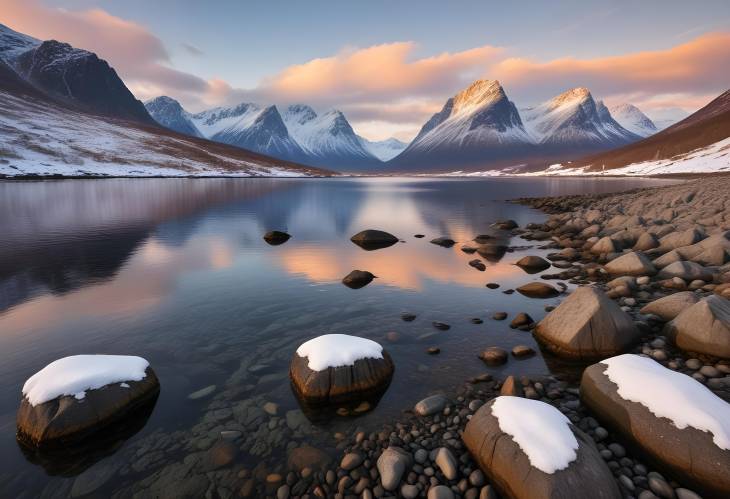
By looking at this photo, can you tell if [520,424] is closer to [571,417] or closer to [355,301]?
[571,417]

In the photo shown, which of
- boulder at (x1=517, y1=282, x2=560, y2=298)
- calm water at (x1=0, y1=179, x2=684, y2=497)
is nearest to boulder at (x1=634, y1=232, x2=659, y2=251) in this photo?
calm water at (x1=0, y1=179, x2=684, y2=497)

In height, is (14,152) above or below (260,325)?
above

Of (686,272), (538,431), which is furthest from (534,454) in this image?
(686,272)

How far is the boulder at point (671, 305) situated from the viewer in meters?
12.4

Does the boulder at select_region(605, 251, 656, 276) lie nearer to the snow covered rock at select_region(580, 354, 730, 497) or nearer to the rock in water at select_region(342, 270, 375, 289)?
the snow covered rock at select_region(580, 354, 730, 497)

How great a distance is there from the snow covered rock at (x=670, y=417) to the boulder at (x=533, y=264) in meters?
13.8

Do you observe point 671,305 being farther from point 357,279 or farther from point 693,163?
point 693,163

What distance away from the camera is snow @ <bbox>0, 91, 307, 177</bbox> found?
374 ft

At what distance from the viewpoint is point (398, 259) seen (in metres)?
25.7

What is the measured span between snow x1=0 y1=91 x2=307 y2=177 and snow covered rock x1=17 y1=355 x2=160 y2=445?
12610cm

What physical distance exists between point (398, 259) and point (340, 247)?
253 inches

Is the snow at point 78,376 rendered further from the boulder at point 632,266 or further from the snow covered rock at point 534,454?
the boulder at point 632,266

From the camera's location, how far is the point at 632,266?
1848cm

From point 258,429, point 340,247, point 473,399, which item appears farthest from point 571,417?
point 340,247
